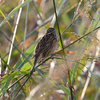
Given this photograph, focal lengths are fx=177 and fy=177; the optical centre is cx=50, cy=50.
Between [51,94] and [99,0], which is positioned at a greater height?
[99,0]

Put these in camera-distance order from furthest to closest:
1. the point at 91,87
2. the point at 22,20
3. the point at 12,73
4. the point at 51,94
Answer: the point at 22,20, the point at 91,87, the point at 51,94, the point at 12,73

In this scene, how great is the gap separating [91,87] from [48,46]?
1.15m

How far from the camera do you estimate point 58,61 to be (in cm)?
173

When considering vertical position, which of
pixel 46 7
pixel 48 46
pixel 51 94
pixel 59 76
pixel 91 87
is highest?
pixel 46 7

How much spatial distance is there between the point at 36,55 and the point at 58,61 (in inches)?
10.7

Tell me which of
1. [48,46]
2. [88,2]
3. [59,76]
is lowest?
[59,76]

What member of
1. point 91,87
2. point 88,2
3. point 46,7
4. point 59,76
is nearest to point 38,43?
point 59,76

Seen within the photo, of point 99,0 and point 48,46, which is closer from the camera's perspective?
point 99,0

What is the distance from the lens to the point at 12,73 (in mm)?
1558

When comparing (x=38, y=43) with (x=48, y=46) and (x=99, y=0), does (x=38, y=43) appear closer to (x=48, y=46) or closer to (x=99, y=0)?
(x=48, y=46)

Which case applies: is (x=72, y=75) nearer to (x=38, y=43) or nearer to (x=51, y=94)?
(x=51, y=94)

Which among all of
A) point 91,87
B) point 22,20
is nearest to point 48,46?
point 91,87

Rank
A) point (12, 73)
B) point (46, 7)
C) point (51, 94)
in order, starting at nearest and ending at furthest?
point (12, 73), point (51, 94), point (46, 7)

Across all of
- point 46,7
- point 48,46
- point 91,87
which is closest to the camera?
point 48,46
